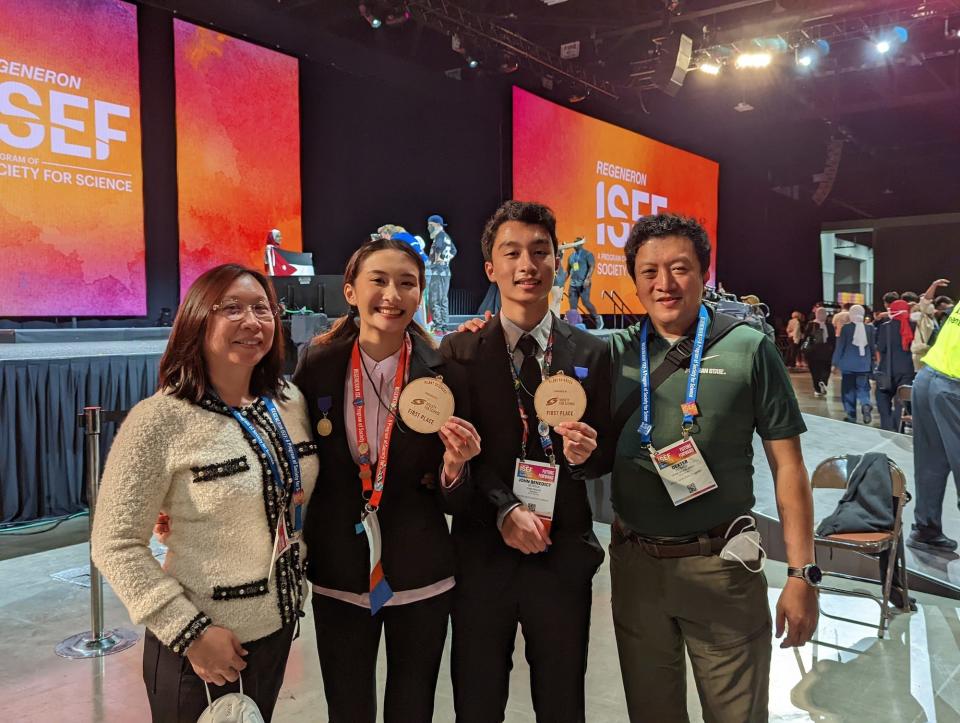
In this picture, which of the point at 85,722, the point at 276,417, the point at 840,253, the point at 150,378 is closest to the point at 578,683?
the point at 276,417

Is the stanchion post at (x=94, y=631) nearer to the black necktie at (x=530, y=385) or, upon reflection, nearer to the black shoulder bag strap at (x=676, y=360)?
the black necktie at (x=530, y=385)

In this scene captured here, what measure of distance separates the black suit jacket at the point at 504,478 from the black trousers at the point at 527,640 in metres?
0.03

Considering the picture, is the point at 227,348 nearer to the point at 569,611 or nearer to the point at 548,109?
the point at 569,611

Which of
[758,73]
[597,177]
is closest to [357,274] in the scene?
[597,177]

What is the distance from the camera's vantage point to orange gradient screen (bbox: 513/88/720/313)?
1144 centimetres

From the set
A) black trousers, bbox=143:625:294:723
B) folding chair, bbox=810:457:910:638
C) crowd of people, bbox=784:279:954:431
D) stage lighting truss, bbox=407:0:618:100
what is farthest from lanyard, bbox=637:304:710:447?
stage lighting truss, bbox=407:0:618:100

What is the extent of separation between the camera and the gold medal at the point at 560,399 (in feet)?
5.06

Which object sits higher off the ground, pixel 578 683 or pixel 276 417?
pixel 276 417

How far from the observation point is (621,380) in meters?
1.73

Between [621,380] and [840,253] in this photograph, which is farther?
[840,253]

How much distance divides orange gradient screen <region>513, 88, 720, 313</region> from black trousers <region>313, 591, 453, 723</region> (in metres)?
9.45

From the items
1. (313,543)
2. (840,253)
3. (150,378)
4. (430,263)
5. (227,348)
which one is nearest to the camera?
(227,348)

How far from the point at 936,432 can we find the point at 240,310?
390 cm

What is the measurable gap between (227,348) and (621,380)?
2.99 ft
